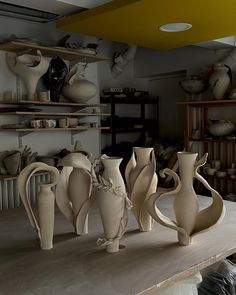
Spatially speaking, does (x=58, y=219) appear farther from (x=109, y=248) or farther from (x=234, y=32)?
(x=234, y=32)

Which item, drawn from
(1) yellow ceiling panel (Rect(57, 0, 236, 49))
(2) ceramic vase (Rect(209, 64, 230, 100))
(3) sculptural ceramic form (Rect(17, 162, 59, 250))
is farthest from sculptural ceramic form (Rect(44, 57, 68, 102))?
(3) sculptural ceramic form (Rect(17, 162, 59, 250))

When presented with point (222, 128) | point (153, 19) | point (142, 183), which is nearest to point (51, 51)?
point (153, 19)

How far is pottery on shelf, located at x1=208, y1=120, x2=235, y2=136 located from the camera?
12.7ft

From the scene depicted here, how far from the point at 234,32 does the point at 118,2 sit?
1.21 metres

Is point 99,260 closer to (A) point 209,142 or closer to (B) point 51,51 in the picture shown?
(B) point 51,51

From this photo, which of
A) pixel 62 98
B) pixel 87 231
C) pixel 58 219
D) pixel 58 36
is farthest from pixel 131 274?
pixel 58 36

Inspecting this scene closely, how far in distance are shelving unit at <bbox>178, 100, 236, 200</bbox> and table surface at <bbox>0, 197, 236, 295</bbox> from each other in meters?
2.29

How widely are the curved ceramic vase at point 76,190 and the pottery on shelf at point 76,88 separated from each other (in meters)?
2.14

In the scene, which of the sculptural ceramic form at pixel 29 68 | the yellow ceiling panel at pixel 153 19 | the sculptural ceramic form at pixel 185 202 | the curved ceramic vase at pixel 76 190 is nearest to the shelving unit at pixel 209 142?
the yellow ceiling panel at pixel 153 19

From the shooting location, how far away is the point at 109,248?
1.52 m

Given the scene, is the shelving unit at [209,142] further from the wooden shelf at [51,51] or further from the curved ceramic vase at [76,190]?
the curved ceramic vase at [76,190]

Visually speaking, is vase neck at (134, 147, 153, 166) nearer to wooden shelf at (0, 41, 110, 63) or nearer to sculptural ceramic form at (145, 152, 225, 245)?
sculptural ceramic form at (145, 152, 225, 245)

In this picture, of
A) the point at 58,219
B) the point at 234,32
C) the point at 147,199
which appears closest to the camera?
the point at 147,199

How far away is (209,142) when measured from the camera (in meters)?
4.23
